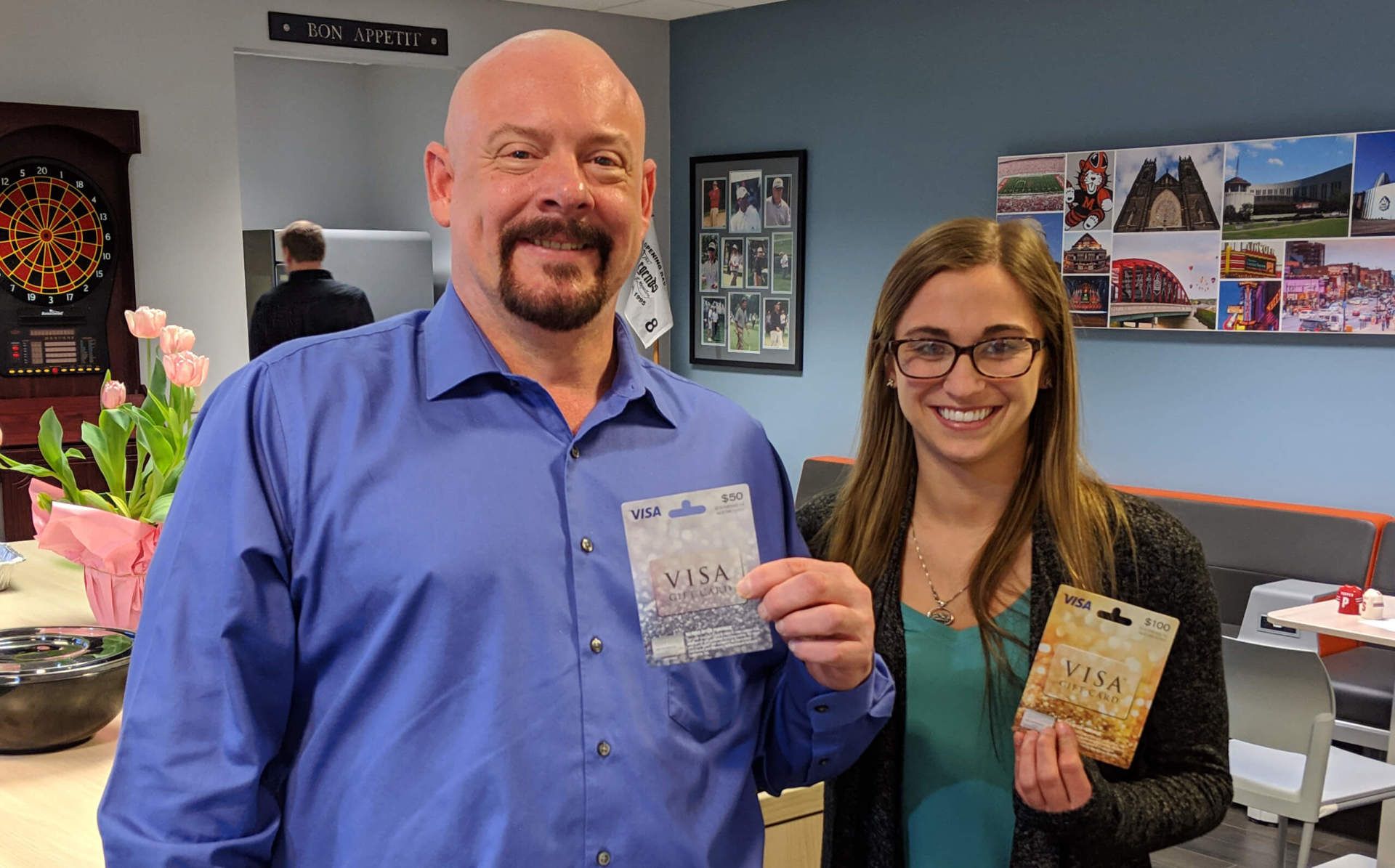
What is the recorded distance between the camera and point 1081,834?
4.83ft

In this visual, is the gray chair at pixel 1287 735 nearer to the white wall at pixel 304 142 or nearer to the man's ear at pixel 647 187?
the man's ear at pixel 647 187

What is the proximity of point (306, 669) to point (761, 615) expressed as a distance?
0.46 meters

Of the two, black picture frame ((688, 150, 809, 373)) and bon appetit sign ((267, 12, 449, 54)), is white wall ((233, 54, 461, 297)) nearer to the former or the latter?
bon appetit sign ((267, 12, 449, 54))

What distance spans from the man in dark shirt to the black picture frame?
1976mm

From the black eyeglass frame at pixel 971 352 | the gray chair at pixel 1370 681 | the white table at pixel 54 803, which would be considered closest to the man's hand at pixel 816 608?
the black eyeglass frame at pixel 971 352

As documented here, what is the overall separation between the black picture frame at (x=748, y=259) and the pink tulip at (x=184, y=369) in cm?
447

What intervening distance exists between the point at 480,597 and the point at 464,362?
26 centimetres

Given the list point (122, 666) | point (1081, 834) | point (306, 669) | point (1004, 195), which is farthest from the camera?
point (1004, 195)

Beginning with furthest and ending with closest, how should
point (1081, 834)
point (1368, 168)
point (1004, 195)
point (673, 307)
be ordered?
point (673, 307) → point (1004, 195) → point (1368, 168) → point (1081, 834)

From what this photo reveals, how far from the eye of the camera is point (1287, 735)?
3.14 meters

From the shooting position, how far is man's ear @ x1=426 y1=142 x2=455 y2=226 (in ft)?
4.86

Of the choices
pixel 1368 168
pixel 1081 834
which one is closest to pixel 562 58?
pixel 1081 834

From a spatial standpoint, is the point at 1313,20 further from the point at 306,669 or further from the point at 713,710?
the point at 306,669

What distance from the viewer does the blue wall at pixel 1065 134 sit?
15.6 feet
